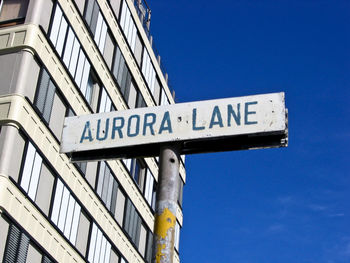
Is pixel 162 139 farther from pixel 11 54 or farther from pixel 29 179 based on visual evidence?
pixel 11 54

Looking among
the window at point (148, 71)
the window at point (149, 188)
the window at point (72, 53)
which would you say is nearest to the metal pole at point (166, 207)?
the window at point (72, 53)

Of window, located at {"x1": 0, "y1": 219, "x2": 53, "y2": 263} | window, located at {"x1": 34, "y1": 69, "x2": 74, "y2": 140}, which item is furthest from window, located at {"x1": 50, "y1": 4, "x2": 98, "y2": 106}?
window, located at {"x1": 0, "y1": 219, "x2": 53, "y2": 263}

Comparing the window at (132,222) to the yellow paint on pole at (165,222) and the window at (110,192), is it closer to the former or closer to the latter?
the window at (110,192)

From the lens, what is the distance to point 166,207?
224 inches

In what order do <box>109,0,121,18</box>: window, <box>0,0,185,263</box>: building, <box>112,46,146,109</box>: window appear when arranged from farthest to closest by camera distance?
<box>112,46,146,109</box>: window < <box>109,0,121,18</box>: window < <box>0,0,185,263</box>: building

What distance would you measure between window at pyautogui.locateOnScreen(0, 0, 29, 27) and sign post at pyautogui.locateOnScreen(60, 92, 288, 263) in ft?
55.8

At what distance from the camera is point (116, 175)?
28.0 m

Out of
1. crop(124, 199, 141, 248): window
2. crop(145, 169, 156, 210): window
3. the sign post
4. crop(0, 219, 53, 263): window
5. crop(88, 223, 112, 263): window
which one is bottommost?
the sign post

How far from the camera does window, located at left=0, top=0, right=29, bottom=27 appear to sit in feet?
73.6

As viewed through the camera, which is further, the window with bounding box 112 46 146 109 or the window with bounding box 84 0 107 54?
the window with bounding box 112 46 146 109

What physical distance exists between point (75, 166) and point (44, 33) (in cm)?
513

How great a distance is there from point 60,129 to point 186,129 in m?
17.3

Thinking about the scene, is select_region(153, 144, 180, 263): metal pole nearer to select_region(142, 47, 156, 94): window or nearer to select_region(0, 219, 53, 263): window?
select_region(0, 219, 53, 263): window

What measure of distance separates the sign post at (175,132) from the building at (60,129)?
41.5 ft
